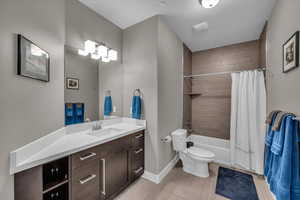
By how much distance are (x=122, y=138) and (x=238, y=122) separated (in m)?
2.28

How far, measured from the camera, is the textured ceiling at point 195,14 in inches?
66.0

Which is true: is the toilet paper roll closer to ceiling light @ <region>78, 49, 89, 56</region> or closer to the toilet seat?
the toilet seat

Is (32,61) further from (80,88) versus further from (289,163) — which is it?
(289,163)

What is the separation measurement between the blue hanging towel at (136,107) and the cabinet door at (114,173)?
585 millimetres

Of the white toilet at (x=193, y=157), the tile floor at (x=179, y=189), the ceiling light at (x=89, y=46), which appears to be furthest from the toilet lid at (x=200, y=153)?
the ceiling light at (x=89, y=46)

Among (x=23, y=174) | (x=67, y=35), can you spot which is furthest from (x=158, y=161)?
(x=67, y=35)

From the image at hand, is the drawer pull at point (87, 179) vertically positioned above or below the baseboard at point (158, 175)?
above

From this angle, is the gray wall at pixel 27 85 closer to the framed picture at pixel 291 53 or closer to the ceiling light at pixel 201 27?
the ceiling light at pixel 201 27

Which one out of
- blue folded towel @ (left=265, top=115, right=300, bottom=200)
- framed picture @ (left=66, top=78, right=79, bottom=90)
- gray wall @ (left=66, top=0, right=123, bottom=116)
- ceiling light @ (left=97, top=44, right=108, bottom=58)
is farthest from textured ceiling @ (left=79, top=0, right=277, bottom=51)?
blue folded towel @ (left=265, top=115, right=300, bottom=200)

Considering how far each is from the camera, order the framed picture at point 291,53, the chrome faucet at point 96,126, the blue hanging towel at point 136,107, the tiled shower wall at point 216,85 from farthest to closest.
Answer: the tiled shower wall at point 216,85
the blue hanging towel at point 136,107
the chrome faucet at point 96,126
the framed picture at point 291,53

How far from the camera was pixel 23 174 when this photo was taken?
895mm

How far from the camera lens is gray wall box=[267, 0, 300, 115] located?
1100mm

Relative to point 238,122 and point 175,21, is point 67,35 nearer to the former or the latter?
point 175,21

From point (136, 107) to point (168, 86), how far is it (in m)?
0.73
